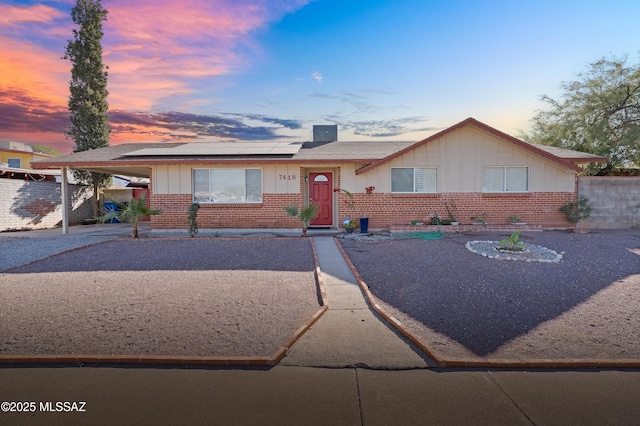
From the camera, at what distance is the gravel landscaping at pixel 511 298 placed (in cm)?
421

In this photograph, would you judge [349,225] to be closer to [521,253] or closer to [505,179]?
[521,253]

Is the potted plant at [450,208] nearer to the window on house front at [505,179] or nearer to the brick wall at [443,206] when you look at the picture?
the brick wall at [443,206]

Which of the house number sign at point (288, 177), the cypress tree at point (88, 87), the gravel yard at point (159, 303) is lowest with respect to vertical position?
the gravel yard at point (159, 303)

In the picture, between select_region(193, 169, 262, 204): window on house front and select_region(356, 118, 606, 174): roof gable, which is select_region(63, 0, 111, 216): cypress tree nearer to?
select_region(193, 169, 262, 204): window on house front

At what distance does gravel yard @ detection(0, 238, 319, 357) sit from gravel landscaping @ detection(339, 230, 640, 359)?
5.35ft

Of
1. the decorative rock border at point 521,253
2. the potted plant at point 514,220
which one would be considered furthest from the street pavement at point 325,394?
the potted plant at point 514,220

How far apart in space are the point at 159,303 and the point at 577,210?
14683mm

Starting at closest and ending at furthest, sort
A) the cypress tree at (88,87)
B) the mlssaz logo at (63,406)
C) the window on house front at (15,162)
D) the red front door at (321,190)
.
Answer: the mlssaz logo at (63,406)
the red front door at (321,190)
the cypress tree at (88,87)
the window on house front at (15,162)

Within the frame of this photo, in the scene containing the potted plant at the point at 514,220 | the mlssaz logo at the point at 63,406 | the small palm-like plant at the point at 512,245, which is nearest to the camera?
the mlssaz logo at the point at 63,406

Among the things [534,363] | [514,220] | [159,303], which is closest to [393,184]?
[514,220]

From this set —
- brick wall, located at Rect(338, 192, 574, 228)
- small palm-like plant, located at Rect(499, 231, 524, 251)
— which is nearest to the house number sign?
brick wall, located at Rect(338, 192, 574, 228)

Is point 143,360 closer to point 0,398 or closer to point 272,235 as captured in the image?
point 0,398

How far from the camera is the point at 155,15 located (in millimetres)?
10789

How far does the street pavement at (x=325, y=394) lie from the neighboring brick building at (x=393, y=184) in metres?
10.00
